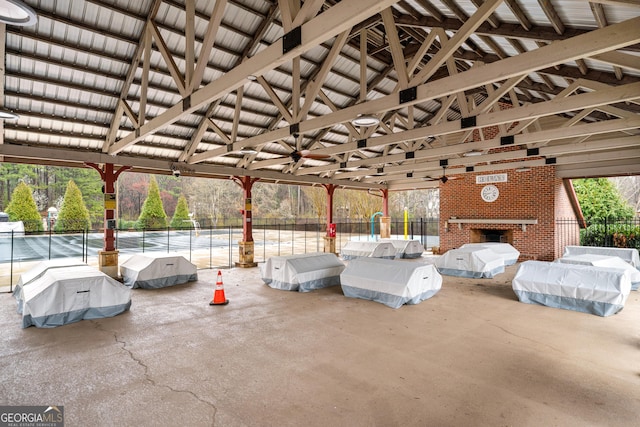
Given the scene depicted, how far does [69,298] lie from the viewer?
253 inches

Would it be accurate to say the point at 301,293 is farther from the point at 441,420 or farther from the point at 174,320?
the point at 441,420

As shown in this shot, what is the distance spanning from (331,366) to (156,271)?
6.85 metres

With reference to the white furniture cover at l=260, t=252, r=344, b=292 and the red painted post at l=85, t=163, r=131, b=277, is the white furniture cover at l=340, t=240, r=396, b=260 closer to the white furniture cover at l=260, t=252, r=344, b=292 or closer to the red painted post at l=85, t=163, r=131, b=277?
the white furniture cover at l=260, t=252, r=344, b=292

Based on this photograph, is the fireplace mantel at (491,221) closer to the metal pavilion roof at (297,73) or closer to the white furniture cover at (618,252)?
the white furniture cover at (618,252)

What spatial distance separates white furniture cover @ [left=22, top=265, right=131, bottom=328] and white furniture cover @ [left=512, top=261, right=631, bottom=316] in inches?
353

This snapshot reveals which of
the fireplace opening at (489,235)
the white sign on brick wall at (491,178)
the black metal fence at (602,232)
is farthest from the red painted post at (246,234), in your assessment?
the black metal fence at (602,232)

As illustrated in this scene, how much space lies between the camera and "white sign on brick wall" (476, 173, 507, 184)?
1497cm

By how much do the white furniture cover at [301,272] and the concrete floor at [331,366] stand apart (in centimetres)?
154

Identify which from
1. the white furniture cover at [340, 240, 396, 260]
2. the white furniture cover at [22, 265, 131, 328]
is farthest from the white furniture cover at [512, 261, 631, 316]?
the white furniture cover at [22, 265, 131, 328]

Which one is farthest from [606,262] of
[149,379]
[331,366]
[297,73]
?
[149,379]

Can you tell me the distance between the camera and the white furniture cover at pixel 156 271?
30.5 feet

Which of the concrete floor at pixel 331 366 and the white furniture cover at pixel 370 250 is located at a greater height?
the white furniture cover at pixel 370 250

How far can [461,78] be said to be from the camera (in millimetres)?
5309

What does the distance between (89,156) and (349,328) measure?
9103 millimetres
